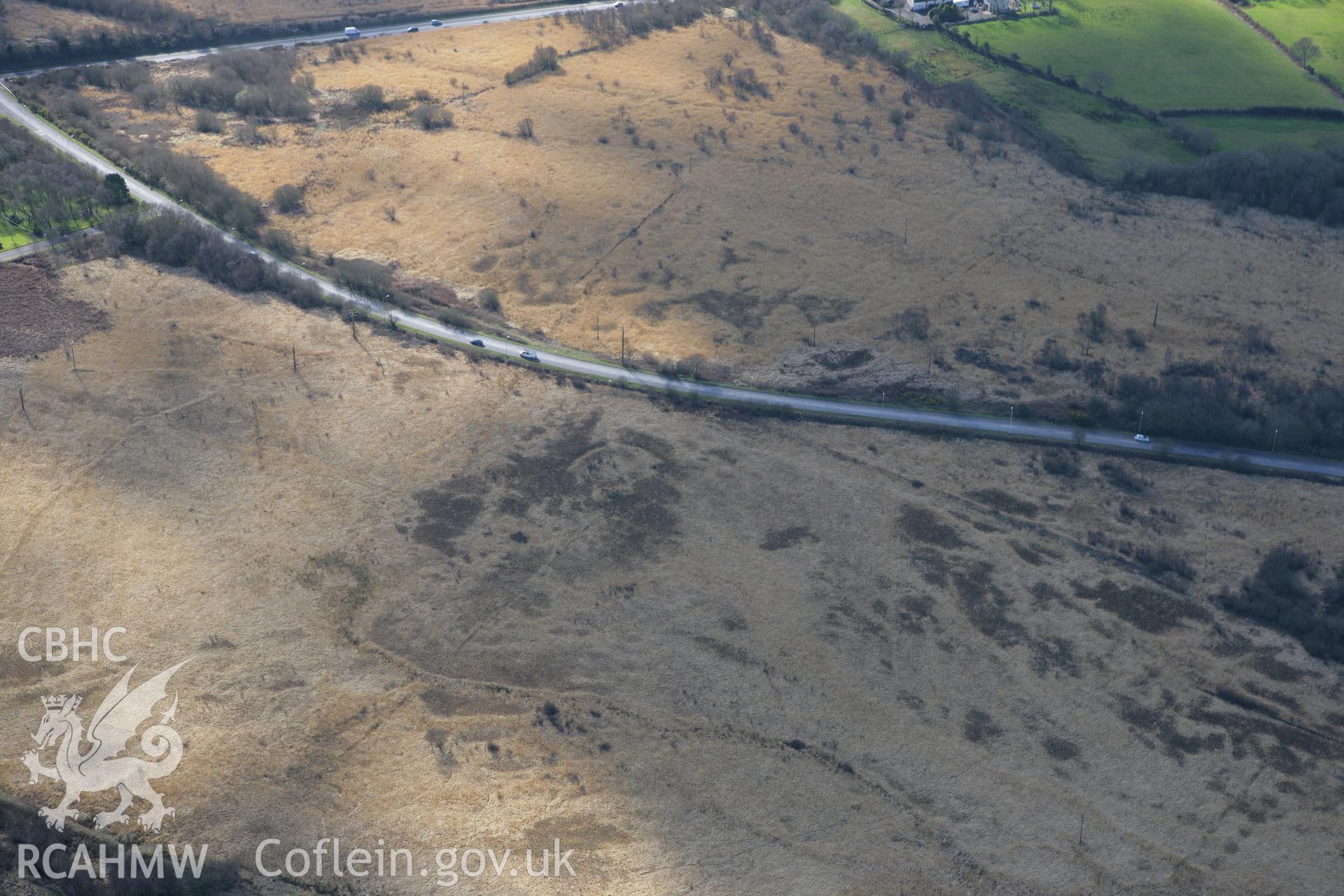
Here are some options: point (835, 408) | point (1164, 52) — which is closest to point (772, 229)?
point (835, 408)

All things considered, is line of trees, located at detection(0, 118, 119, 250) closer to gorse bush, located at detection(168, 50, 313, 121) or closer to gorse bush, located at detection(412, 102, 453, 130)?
gorse bush, located at detection(168, 50, 313, 121)

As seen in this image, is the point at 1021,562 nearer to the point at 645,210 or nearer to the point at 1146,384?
the point at 1146,384

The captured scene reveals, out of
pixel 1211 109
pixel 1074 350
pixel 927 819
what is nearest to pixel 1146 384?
pixel 1074 350

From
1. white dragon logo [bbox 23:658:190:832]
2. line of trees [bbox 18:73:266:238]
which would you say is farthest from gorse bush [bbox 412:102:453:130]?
white dragon logo [bbox 23:658:190:832]

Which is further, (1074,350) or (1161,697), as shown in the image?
(1074,350)

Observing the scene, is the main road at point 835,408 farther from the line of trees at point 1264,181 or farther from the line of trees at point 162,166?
the line of trees at point 1264,181
